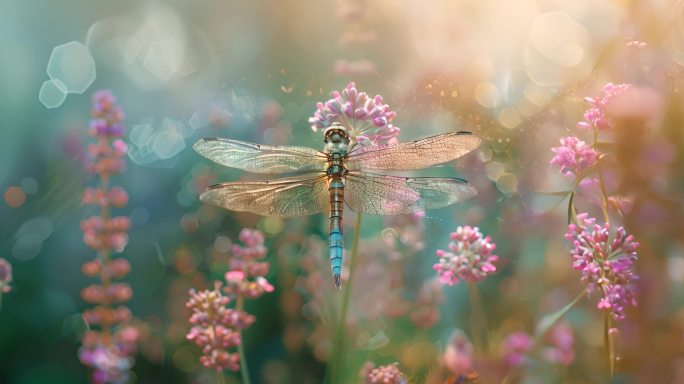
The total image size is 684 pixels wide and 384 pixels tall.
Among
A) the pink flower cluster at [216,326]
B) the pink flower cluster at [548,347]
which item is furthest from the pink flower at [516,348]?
the pink flower cluster at [216,326]

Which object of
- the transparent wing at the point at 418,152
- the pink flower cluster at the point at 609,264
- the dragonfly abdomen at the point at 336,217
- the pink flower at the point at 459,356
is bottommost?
the pink flower at the point at 459,356

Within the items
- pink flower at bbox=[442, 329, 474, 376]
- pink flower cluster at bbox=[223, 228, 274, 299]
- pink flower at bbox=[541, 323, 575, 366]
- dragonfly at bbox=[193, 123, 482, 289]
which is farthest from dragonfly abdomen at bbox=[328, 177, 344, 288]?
pink flower at bbox=[541, 323, 575, 366]

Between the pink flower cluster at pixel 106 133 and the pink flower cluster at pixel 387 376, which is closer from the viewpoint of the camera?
the pink flower cluster at pixel 387 376

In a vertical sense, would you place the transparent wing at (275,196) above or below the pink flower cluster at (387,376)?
above

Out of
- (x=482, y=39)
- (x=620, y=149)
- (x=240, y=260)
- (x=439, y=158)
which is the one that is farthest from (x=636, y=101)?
(x=240, y=260)

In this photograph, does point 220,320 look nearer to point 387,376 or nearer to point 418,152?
point 387,376

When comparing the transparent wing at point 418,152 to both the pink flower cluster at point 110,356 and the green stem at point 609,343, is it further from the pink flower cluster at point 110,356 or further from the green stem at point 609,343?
the pink flower cluster at point 110,356
